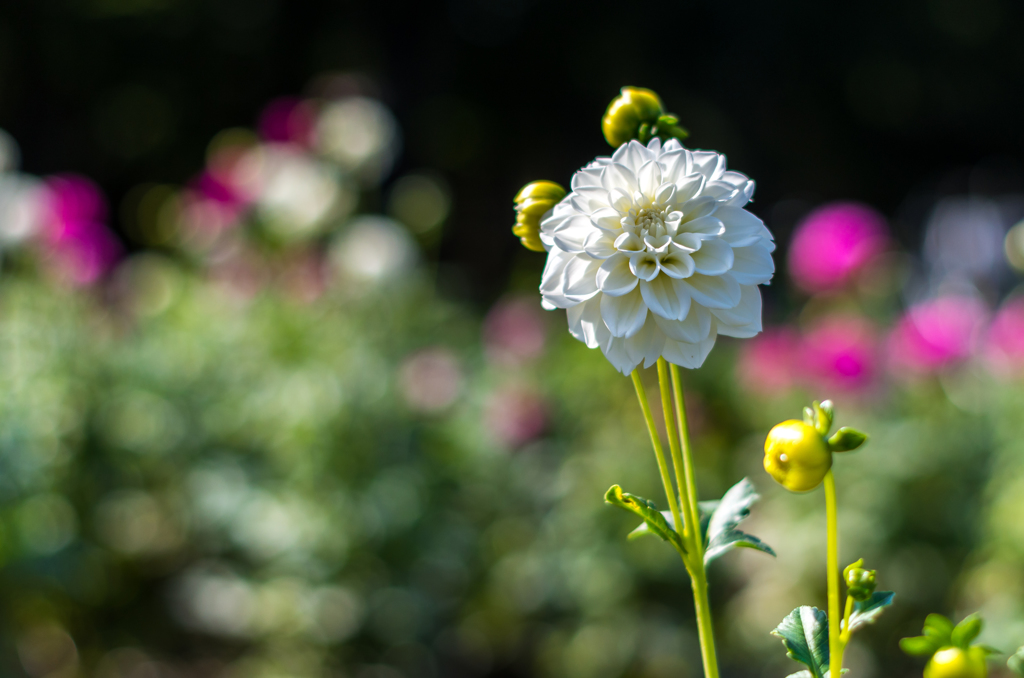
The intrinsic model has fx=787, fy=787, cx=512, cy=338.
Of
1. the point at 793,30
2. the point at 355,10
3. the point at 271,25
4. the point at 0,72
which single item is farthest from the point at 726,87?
the point at 0,72

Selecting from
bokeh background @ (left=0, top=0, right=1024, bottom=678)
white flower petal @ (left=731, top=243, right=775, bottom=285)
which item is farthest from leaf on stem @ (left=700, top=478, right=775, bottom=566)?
bokeh background @ (left=0, top=0, right=1024, bottom=678)

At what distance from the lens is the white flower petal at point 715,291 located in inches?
15.0

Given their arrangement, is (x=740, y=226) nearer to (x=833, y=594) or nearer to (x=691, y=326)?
(x=691, y=326)

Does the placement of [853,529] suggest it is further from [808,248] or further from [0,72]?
[0,72]

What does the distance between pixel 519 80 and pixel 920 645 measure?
7299 millimetres

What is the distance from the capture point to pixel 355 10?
257 inches

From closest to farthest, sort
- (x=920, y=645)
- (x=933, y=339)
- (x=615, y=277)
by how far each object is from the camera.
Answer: (x=920, y=645) < (x=615, y=277) < (x=933, y=339)

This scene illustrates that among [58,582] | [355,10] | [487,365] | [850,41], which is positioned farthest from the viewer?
[850,41]

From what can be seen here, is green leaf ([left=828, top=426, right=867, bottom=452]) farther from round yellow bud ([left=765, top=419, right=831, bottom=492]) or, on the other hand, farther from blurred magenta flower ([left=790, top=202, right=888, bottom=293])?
blurred magenta flower ([left=790, top=202, right=888, bottom=293])

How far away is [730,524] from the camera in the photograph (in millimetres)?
425

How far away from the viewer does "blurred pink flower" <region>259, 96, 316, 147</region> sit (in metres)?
2.06

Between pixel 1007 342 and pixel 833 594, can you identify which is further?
pixel 1007 342

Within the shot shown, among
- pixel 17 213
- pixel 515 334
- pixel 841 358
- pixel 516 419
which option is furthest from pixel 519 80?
pixel 841 358

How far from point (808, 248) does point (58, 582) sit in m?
1.88
